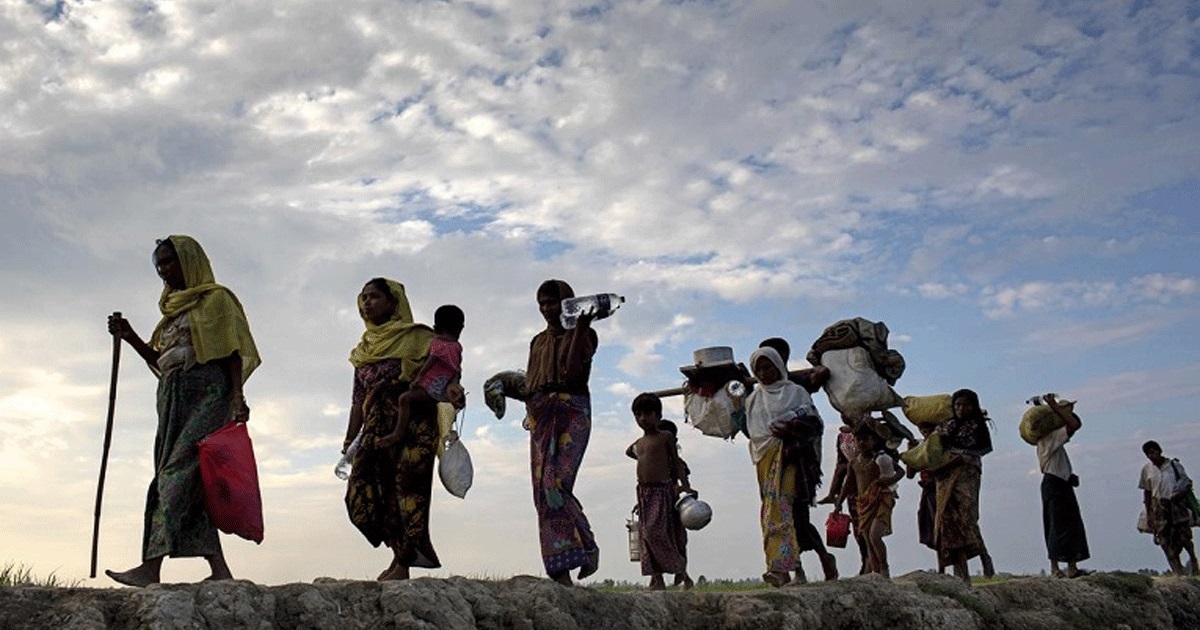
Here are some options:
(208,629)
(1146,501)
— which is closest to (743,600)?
(208,629)

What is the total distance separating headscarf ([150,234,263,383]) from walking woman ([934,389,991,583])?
243 inches

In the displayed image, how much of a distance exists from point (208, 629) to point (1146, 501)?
13.5m

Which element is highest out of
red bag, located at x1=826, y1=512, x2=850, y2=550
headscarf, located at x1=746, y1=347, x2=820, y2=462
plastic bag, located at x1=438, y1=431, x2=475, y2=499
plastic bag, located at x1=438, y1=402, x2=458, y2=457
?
headscarf, located at x1=746, y1=347, x2=820, y2=462

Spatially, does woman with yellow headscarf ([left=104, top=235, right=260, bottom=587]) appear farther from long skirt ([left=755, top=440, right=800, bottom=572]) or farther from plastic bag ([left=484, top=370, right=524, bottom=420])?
long skirt ([left=755, top=440, right=800, bottom=572])

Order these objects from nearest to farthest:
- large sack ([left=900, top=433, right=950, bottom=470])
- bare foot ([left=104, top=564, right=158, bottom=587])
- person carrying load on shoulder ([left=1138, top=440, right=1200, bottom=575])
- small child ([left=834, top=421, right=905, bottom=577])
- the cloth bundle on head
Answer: bare foot ([left=104, top=564, right=158, bottom=587]) < the cloth bundle on head < small child ([left=834, top=421, right=905, bottom=577]) < large sack ([left=900, top=433, right=950, bottom=470]) < person carrying load on shoulder ([left=1138, top=440, right=1200, bottom=575])

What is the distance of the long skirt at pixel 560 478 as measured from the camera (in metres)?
7.73

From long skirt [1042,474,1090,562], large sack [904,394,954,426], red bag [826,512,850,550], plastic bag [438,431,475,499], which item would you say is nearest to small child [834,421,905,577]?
red bag [826,512,850,550]

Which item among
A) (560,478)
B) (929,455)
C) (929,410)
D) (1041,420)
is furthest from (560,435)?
(1041,420)

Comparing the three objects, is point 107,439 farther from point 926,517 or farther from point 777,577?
point 926,517

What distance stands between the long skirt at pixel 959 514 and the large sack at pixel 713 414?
84.1 inches

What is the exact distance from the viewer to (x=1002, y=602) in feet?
30.1

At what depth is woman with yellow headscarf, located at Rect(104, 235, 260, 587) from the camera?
672 cm

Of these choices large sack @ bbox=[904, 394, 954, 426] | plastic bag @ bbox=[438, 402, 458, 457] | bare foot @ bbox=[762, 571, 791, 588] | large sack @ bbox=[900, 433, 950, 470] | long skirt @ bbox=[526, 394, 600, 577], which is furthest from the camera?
large sack @ bbox=[904, 394, 954, 426]

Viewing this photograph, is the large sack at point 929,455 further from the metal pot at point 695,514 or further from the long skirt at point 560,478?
→ the long skirt at point 560,478
